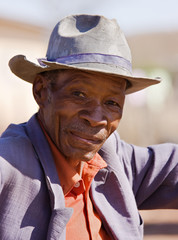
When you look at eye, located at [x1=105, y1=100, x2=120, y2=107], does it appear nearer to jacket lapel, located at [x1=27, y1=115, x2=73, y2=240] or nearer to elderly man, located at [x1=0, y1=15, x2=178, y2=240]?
elderly man, located at [x1=0, y1=15, x2=178, y2=240]

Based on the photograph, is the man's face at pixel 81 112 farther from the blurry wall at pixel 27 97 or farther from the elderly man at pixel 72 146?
the blurry wall at pixel 27 97

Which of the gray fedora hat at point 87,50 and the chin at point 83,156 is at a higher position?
the gray fedora hat at point 87,50

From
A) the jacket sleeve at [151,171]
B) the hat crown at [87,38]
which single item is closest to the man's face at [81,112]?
the hat crown at [87,38]

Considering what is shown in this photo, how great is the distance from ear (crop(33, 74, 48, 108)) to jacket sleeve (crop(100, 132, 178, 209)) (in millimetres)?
523

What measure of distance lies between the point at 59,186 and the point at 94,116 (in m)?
0.37

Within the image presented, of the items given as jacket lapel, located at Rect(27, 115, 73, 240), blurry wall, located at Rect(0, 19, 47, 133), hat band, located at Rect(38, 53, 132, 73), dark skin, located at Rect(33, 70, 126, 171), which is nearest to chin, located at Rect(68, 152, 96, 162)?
dark skin, located at Rect(33, 70, 126, 171)

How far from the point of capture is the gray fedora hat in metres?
2.27

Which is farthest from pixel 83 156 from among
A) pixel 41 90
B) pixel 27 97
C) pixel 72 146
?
pixel 27 97

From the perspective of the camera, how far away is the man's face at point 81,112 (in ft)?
7.56

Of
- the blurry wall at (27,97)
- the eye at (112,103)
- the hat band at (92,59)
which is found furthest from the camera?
the blurry wall at (27,97)

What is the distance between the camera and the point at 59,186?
7.41 ft

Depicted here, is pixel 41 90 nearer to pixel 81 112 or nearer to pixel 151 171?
pixel 81 112

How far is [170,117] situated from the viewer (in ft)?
85.4

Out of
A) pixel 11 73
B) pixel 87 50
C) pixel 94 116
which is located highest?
pixel 87 50
